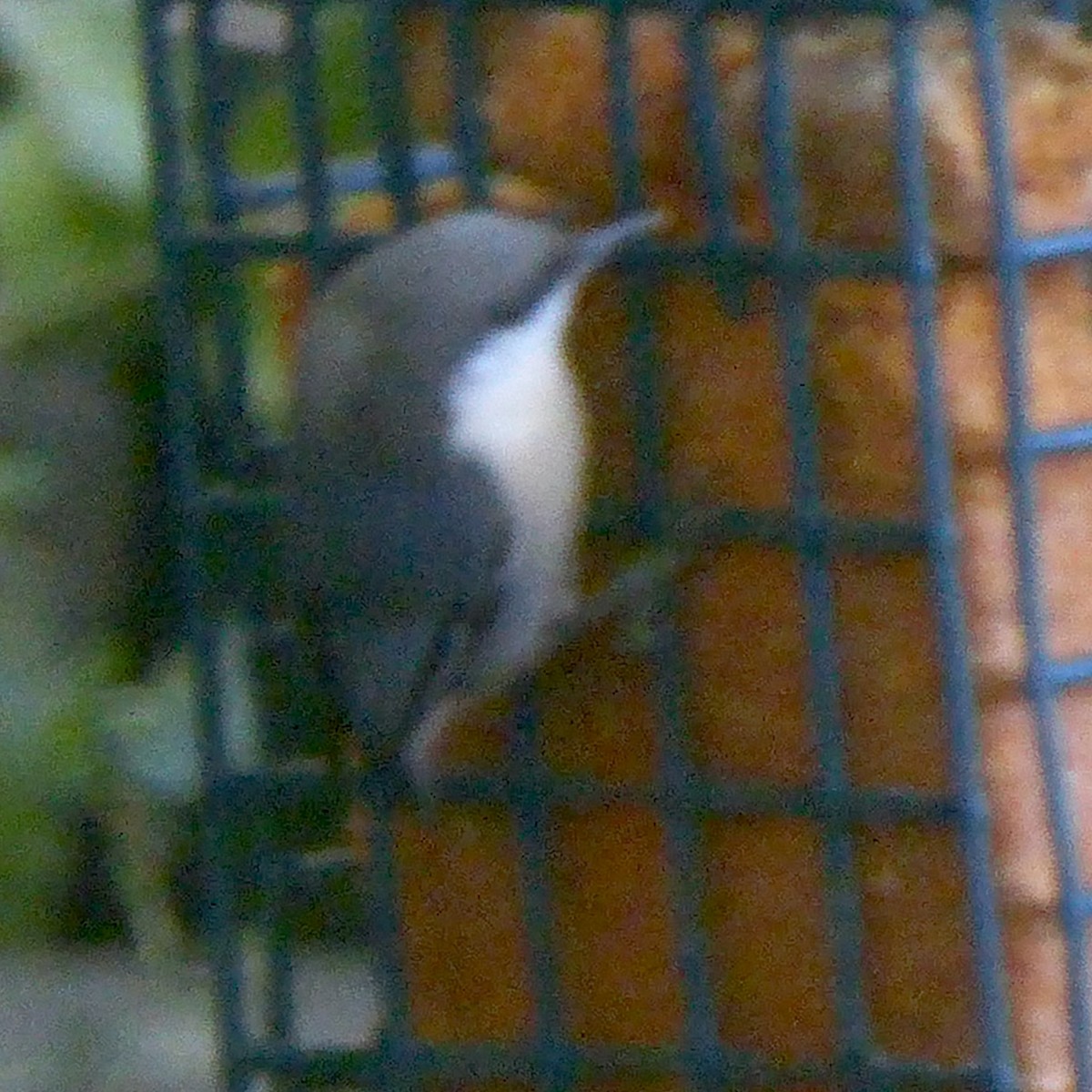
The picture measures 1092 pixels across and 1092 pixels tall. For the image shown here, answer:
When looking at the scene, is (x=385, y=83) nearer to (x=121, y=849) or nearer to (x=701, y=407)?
(x=701, y=407)

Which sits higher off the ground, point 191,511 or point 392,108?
point 392,108

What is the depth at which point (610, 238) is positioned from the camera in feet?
3.94

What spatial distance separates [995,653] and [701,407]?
22cm

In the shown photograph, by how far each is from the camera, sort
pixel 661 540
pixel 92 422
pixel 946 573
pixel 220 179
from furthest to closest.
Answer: pixel 92 422, pixel 220 179, pixel 661 540, pixel 946 573

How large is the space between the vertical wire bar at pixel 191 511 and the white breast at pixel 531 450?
19 centimetres

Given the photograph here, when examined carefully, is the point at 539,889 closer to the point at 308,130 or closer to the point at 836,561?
the point at 836,561

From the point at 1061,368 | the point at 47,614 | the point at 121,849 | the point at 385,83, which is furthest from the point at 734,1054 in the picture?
the point at 47,614

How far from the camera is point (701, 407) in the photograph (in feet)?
4.19

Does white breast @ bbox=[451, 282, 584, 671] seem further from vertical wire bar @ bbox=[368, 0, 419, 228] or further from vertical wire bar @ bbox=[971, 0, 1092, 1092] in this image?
vertical wire bar @ bbox=[971, 0, 1092, 1092]

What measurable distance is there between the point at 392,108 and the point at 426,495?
0.75ft

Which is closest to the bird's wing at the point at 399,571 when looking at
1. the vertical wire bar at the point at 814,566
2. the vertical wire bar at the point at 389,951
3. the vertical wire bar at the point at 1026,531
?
the vertical wire bar at the point at 389,951

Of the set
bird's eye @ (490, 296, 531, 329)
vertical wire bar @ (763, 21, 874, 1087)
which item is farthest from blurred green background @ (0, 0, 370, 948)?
vertical wire bar @ (763, 21, 874, 1087)

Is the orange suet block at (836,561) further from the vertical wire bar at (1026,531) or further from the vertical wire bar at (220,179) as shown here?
the vertical wire bar at (220,179)

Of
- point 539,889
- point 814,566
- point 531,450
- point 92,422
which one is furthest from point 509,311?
point 92,422
